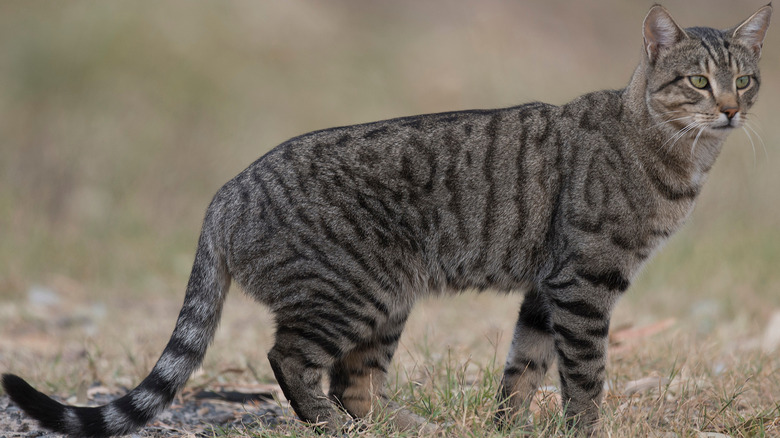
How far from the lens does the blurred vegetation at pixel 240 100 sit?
25.0 feet

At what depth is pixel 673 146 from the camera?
139 inches

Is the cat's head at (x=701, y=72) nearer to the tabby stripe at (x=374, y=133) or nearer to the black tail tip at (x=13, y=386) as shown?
the tabby stripe at (x=374, y=133)

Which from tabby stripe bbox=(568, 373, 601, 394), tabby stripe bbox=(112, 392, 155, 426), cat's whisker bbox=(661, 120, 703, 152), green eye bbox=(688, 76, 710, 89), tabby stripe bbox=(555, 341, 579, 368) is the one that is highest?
green eye bbox=(688, 76, 710, 89)

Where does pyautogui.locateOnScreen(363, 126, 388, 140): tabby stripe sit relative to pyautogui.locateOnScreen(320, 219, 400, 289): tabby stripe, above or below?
above

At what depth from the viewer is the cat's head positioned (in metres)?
3.43

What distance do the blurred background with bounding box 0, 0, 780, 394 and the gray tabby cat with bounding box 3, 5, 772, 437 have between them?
0.61m

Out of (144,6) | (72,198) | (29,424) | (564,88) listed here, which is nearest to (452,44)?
(564,88)

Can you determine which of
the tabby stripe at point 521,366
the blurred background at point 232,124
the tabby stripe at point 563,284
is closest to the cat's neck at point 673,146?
the tabby stripe at point 563,284

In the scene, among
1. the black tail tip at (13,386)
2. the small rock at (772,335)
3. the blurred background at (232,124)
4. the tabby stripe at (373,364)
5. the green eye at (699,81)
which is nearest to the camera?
the black tail tip at (13,386)

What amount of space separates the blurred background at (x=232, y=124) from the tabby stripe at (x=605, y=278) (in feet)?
2.41

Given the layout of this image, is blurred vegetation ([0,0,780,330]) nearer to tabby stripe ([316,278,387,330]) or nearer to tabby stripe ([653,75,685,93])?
tabby stripe ([653,75,685,93])

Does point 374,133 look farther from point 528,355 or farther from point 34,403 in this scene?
point 34,403

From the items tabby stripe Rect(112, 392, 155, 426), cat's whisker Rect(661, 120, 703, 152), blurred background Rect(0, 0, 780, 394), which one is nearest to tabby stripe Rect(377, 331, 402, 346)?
blurred background Rect(0, 0, 780, 394)

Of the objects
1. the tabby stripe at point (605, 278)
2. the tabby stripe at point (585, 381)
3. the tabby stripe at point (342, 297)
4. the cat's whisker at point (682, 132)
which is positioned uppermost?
the cat's whisker at point (682, 132)
